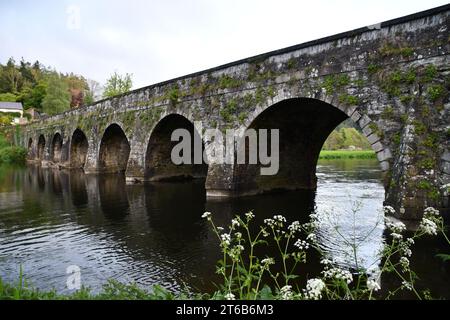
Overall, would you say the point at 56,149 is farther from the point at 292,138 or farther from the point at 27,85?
the point at 27,85

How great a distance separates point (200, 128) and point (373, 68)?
295 inches

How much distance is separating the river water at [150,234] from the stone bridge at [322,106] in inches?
48.0

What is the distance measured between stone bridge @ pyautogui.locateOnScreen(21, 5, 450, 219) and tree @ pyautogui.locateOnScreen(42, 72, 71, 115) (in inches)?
1897

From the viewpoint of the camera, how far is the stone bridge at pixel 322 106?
27.2 feet

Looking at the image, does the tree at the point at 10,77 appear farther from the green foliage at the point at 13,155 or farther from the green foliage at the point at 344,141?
the green foliage at the point at 344,141

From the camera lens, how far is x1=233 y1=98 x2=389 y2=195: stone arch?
42.5 feet

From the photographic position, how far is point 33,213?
12.2 m

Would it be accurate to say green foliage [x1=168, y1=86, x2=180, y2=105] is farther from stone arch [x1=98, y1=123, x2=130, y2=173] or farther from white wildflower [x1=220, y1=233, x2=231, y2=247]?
white wildflower [x1=220, y1=233, x2=231, y2=247]

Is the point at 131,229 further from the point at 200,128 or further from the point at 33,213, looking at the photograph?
the point at 200,128

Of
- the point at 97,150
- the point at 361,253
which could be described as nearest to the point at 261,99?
the point at 361,253

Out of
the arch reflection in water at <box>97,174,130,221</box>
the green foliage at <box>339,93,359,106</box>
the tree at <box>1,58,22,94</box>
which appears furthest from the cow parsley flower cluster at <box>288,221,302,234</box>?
the tree at <box>1,58,22,94</box>

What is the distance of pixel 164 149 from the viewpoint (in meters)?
20.0

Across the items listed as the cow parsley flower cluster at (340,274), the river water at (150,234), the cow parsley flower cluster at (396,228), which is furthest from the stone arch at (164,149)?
the cow parsley flower cluster at (340,274)

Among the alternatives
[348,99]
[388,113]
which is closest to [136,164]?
[348,99]
